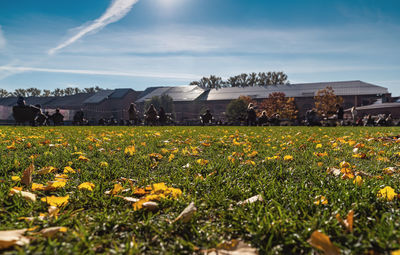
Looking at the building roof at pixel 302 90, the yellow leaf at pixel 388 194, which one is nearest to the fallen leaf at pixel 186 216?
the yellow leaf at pixel 388 194

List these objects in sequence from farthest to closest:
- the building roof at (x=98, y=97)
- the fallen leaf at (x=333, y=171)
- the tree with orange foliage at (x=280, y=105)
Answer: the building roof at (x=98, y=97)
the tree with orange foliage at (x=280, y=105)
the fallen leaf at (x=333, y=171)

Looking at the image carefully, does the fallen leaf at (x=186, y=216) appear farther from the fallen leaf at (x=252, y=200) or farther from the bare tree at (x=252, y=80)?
the bare tree at (x=252, y=80)

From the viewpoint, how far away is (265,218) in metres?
1.44

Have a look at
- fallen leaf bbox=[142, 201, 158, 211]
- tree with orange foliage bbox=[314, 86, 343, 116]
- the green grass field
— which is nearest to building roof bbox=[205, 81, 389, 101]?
tree with orange foliage bbox=[314, 86, 343, 116]

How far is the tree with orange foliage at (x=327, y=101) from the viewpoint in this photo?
183 ft

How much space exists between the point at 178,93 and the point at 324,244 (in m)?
74.1

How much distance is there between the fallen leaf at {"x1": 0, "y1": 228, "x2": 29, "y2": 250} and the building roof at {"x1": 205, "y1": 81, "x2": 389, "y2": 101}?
64.2m

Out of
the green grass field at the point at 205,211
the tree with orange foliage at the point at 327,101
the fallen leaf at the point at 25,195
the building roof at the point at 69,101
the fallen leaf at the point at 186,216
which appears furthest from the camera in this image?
the building roof at the point at 69,101

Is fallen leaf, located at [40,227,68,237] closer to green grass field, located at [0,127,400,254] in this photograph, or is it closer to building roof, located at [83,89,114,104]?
green grass field, located at [0,127,400,254]

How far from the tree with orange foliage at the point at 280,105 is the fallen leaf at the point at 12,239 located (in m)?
59.3

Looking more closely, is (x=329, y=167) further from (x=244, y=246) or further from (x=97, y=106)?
(x=97, y=106)

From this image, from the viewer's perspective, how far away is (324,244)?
1.15m

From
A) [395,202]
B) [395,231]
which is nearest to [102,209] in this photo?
[395,231]

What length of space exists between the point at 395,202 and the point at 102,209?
5.76 feet
